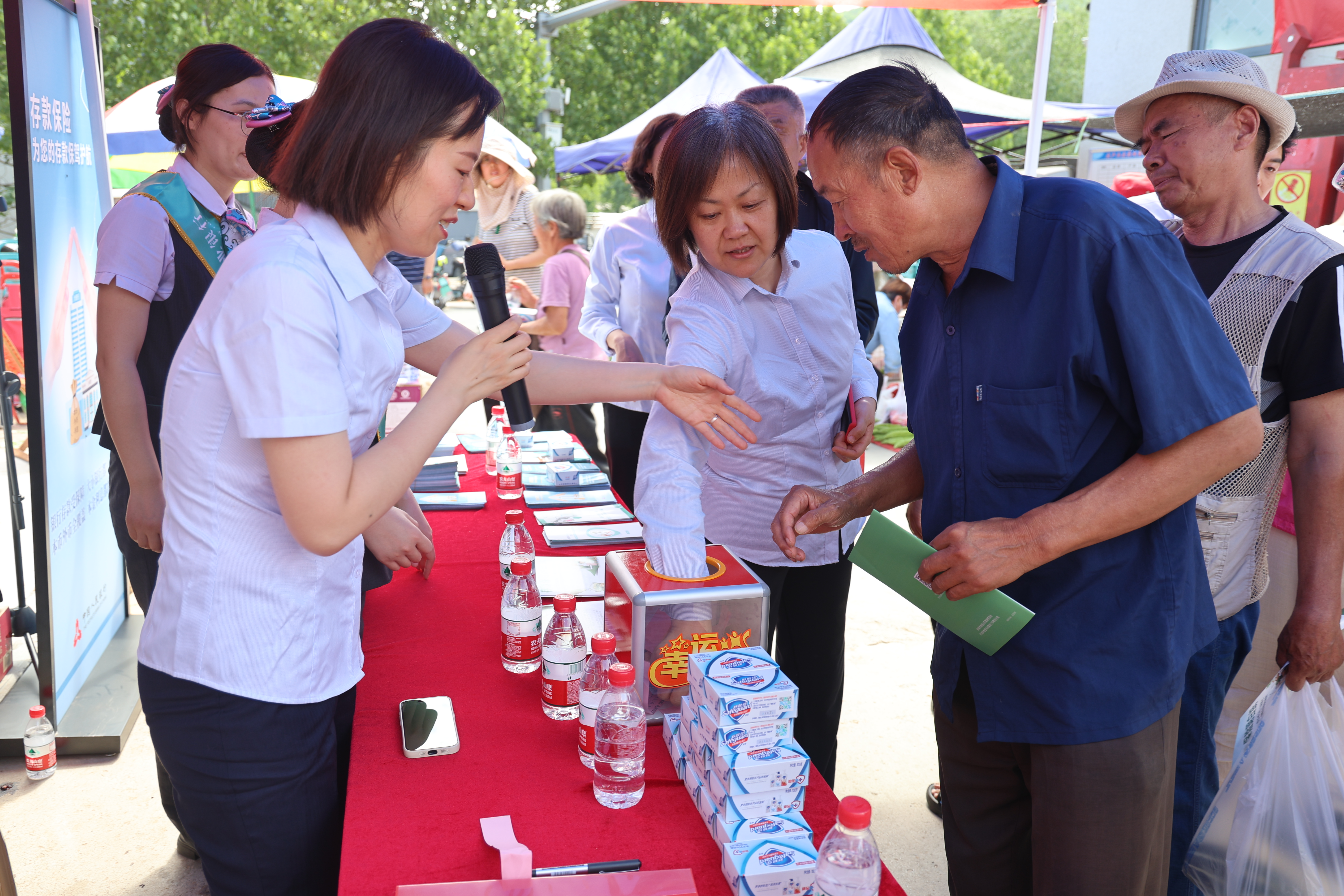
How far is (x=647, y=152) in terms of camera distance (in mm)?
3305

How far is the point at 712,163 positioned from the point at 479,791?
129 cm

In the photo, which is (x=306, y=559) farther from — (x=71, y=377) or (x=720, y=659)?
(x=71, y=377)

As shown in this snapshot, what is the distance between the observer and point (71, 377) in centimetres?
317

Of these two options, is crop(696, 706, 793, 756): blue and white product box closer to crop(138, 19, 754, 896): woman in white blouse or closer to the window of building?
crop(138, 19, 754, 896): woman in white blouse

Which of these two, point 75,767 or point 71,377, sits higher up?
point 71,377

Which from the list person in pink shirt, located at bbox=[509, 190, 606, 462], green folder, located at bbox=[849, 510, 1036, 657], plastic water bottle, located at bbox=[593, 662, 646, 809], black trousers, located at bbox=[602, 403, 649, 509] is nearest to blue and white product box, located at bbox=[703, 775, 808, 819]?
plastic water bottle, located at bbox=[593, 662, 646, 809]

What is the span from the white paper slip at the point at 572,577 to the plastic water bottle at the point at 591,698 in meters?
0.51

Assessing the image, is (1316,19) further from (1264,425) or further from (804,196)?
(1264,425)

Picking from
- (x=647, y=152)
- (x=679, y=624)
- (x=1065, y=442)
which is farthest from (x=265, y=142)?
(x=647, y=152)

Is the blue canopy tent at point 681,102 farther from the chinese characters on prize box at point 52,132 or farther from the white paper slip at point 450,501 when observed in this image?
the white paper slip at point 450,501

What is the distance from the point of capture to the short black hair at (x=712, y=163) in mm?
1910

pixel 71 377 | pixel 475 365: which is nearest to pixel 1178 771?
pixel 475 365

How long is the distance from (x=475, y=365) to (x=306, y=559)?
353 millimetres

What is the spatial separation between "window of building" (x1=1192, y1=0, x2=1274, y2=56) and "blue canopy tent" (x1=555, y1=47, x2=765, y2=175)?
4811 mm
